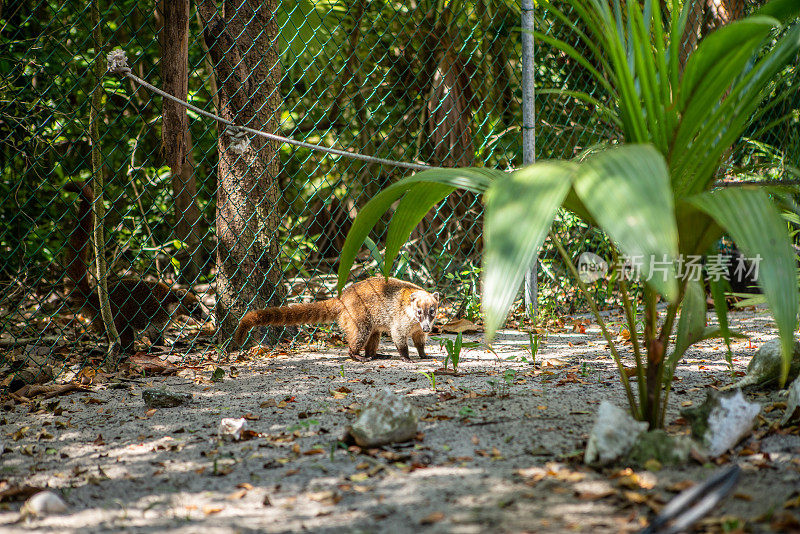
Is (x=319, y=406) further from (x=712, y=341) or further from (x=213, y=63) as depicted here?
(x=712, y=341)

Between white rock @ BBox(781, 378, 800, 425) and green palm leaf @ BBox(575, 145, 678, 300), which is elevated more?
green palm leaf @ BBox(575, 145, 678, 300)

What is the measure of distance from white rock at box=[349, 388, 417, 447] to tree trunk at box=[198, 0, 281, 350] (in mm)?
1935

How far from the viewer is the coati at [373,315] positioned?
391 centimetres

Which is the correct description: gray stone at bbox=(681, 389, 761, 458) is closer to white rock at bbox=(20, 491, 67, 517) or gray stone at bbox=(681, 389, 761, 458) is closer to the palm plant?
the palm plant

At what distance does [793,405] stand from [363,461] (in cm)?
138

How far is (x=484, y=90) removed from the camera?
580 cm

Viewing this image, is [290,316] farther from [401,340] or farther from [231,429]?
[231,429]

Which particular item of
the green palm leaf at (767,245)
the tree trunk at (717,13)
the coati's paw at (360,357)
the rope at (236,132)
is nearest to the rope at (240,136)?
the rope at (236,132)

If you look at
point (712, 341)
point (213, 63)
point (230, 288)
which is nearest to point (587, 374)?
point (712, 341)

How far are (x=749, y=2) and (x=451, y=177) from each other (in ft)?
18.6

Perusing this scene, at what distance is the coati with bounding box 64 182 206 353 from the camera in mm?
3768

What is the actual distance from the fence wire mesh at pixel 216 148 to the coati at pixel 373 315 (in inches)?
11.7

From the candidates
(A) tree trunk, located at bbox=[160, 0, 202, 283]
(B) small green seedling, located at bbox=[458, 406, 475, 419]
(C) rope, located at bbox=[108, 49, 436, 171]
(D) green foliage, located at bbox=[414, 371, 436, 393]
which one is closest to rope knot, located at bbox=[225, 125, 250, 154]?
(C) rope, located at bbox=[108, 49, 436, 171]

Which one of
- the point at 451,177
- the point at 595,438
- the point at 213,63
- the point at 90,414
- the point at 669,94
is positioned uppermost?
the point at 213,63
